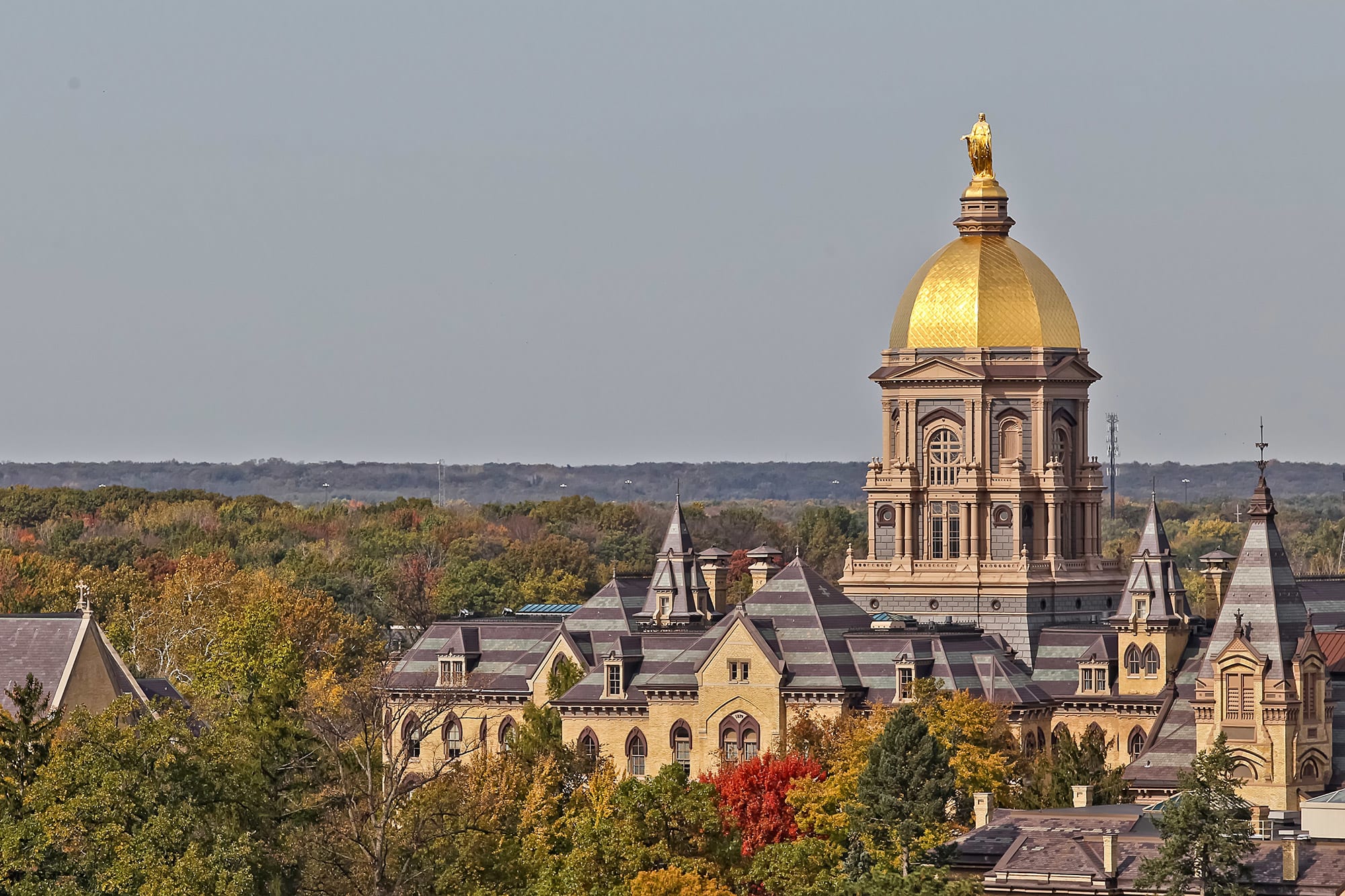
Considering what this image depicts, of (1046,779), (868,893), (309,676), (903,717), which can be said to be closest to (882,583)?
(309,676)

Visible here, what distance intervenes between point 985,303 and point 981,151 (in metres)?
9.14

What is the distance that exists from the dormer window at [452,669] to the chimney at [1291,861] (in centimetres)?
5467

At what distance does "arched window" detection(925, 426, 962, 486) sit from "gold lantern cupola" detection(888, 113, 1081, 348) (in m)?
3.42

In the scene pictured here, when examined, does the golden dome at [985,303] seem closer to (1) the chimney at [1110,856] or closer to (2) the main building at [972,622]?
(2) the main building at [972,622]

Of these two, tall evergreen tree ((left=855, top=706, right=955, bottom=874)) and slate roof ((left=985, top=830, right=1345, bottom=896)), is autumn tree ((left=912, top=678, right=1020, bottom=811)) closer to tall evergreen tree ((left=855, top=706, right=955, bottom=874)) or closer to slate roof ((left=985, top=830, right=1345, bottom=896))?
tall evergreen tree ((left=855, top=706, right=955, bottom=874))

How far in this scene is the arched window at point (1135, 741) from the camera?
13500cm

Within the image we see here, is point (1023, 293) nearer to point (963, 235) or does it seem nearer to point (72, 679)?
point (963, 235)

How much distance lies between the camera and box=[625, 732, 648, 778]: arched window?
138 metres

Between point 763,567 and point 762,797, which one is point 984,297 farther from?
point 762,797

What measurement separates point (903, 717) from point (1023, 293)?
1751 inches

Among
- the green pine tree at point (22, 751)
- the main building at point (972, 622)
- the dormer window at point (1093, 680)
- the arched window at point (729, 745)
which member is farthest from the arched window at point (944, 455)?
the green pine tree at point (22, 751)

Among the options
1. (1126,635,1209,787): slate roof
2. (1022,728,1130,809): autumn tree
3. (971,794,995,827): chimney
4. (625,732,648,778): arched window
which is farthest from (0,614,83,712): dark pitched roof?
(1126,635,1209,787): slate roof

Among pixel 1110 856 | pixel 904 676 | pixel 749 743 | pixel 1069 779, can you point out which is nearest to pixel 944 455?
pixel 904 676

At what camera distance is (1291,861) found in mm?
97000
